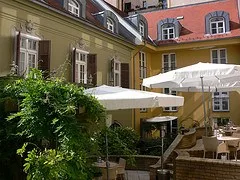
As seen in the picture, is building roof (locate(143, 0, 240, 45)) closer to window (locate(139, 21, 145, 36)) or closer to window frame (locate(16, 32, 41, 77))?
window (locate(139, 21, 145, 36))

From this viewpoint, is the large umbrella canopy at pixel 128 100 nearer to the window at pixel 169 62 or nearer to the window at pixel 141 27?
the window at pixel 141 27

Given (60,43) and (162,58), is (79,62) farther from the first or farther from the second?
(162,58)

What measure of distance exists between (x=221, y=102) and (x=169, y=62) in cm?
497

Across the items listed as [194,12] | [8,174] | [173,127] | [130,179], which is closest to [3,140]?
[8,174]

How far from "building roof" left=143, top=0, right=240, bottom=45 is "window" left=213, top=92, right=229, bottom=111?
4.20 metres

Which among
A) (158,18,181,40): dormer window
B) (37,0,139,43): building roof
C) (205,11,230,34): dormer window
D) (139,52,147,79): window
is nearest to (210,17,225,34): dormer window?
(205,11,230,34): dormer window

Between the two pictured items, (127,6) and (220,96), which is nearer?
(220,96)

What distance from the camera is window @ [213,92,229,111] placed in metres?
22.0

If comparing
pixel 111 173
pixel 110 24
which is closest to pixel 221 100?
pixel 110 24

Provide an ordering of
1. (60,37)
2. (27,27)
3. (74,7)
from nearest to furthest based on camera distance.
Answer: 1. (27,27)
2. (60,37)
3. (74,7)

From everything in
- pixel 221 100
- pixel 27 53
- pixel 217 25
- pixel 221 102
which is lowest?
pixel 221 102

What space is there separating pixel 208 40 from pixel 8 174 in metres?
19.1

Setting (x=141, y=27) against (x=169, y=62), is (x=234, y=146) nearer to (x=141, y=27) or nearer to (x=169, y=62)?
(x=141, y=27)

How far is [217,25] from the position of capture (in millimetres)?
22797
